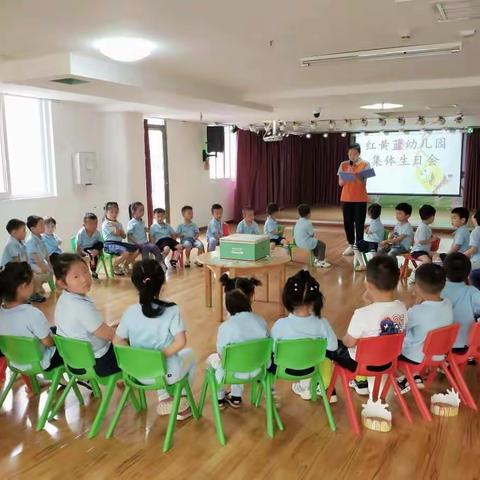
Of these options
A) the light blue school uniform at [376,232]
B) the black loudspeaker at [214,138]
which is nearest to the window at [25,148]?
the black loudspeaker at [214,138]

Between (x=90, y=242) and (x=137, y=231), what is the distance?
0.61 m

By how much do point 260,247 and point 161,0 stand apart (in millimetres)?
2383

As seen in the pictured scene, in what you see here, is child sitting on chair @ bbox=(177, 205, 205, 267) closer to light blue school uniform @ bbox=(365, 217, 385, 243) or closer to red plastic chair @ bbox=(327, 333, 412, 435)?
light blue school uniform @ bbox=(365, 217, 385, 243)

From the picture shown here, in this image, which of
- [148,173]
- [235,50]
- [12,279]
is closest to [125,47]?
[235,50]

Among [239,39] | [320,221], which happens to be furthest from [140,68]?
[320,221]

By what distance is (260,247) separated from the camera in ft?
14.7

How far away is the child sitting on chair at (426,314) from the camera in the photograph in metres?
2.79

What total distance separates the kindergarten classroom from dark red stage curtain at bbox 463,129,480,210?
5.82ft

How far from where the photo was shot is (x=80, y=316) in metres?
2.60

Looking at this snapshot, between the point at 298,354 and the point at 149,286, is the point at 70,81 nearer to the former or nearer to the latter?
the point at 149,286

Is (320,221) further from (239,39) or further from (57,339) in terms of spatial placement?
(57,339)

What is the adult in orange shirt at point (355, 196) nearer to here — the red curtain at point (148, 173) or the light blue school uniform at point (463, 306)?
the red curtain at point (148, 173)

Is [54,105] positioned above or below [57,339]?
above

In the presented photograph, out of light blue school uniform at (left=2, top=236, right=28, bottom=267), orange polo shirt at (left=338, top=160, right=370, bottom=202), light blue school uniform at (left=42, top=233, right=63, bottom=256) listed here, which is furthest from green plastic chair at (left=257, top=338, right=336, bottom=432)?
orange polo shirt at (left=338, top=160, right=370, bottom=202)
